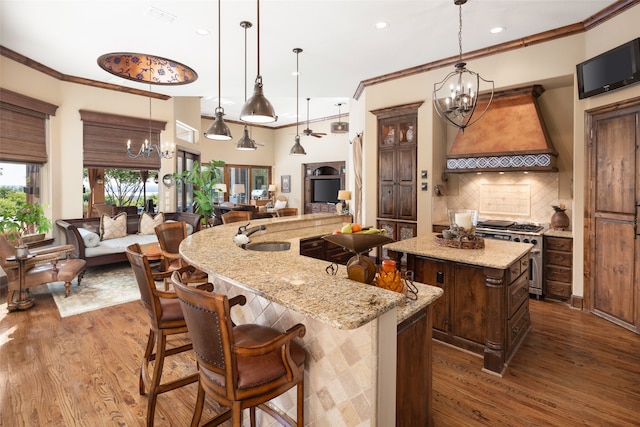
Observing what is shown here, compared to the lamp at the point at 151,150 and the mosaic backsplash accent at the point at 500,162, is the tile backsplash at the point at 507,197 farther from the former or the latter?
the lamp at the point at 151,150

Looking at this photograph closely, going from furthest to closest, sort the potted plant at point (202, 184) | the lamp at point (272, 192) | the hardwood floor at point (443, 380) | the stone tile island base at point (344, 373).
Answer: the lamp at point (272, 192)
the potted plant at point (202, 184)
the hardwood floor at point (443, 380)
the stone tile island base at point (344, 373)

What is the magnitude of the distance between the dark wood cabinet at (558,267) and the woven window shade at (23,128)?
24.6 ft

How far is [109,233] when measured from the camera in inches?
238

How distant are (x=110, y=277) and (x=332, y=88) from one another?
5114 mm

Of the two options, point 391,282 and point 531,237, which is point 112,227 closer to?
point 391,282

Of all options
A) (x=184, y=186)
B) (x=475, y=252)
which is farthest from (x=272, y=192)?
(x=475, y=252)

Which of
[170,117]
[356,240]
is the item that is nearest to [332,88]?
[170,117]

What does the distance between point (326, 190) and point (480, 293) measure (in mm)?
9084

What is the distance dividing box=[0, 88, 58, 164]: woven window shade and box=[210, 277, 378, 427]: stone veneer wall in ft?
17.8

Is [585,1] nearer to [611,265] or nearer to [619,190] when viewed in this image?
[619,190]

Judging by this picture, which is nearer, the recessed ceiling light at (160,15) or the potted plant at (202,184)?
the recessed ceiling light at (160,15)

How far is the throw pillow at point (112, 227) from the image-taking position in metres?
6.02

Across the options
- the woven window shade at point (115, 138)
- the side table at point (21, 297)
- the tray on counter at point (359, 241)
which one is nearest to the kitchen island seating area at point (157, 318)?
the tray on counter at point (359, 241)

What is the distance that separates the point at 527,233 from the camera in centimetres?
434
